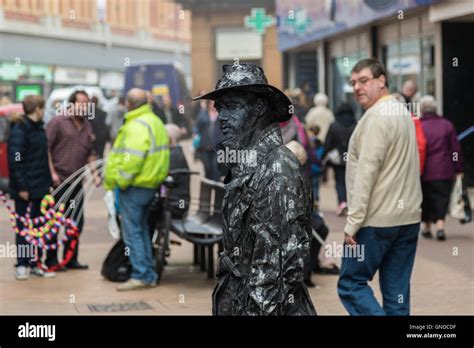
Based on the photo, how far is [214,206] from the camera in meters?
11.0

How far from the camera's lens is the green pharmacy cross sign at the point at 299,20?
28.1 m

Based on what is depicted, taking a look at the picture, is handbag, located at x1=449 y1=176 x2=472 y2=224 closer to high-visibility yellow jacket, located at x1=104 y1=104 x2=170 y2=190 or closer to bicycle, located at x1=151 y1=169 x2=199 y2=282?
bicycle, located at x1=151 y1=169 x2=199 y2=282

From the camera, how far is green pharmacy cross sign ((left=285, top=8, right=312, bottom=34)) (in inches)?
1105

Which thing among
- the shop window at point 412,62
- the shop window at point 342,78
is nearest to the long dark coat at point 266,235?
the shop window at point 412,62

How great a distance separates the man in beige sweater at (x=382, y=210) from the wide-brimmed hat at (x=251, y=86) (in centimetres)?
261

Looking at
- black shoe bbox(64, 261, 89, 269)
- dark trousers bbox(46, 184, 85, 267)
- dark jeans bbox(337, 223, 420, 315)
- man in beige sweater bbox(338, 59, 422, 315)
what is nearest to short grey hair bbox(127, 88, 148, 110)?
dark trousers bbox(46, 184, 85, 267)

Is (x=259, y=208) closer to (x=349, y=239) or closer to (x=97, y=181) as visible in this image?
(x=349, y=239)

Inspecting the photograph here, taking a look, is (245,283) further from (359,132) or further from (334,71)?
(334,71)

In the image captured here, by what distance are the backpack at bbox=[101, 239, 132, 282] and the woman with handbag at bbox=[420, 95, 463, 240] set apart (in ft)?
13.7

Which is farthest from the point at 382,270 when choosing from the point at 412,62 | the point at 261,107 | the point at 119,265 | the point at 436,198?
the point at 412,62

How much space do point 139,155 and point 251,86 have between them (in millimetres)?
6088

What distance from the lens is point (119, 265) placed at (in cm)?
1052

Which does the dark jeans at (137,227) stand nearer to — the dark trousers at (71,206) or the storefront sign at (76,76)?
the dark trousers at (71,206)

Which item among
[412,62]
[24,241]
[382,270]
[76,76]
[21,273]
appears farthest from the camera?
[76,76]
